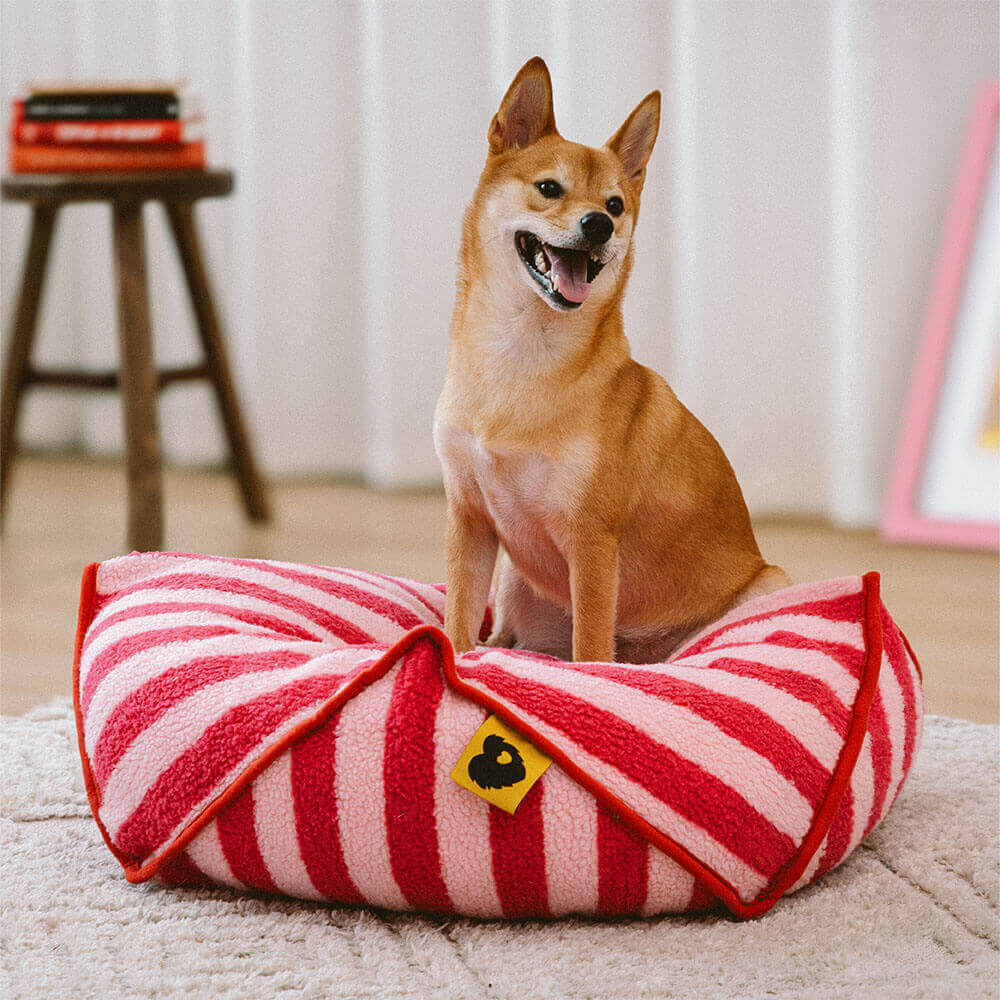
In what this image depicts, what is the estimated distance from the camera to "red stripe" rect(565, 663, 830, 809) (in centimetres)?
113

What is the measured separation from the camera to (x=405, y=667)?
1121 millimetres

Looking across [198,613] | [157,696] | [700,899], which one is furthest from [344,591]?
[700,899]

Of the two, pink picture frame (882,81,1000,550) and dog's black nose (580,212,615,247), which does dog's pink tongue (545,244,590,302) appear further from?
pink picture frame (882,81,1000,550)

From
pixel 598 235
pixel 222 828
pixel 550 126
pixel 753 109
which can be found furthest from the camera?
pixel 753 109

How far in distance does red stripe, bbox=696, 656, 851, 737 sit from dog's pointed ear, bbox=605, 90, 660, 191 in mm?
570

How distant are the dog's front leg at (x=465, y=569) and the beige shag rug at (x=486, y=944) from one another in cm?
46

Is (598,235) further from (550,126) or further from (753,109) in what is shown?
(753,109)

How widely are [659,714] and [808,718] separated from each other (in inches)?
5.8

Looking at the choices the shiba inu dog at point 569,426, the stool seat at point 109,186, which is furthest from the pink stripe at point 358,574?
the stool seat at point 109,186

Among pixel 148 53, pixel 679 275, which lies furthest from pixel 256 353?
pixel 679 275

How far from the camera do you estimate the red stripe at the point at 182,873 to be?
1.13 meters

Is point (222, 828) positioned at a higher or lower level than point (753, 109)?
lower

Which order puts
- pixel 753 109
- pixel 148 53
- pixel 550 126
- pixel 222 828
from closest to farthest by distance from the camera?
pixel 222 828
pixel 550 126
pixel 753 109
pixel 148 53

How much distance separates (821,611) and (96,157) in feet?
5.58
